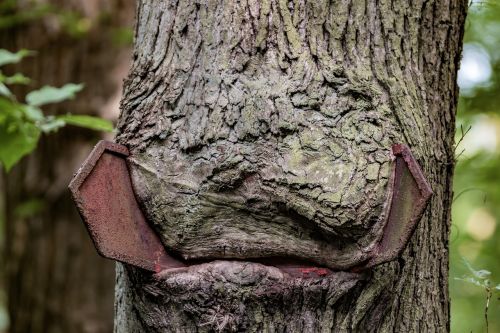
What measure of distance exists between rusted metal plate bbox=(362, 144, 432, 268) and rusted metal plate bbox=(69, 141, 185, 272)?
0.43 metres

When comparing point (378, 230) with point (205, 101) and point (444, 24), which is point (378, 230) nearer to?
point (205, 101)

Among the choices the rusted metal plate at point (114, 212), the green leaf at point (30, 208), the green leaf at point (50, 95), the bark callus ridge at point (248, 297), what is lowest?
the bark callus ridge at point (248, 297)


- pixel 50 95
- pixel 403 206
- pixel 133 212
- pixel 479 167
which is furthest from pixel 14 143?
pixel 479 167

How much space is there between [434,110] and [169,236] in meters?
0.68

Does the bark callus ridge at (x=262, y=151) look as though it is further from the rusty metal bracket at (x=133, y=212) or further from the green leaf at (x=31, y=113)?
the green leaf at (x=31, y=113)

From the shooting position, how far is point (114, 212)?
4.37 feet

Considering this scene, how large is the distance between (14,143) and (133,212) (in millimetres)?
827

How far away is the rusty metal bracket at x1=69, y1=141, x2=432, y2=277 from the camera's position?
4.09ft

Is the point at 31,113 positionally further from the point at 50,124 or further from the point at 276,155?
the point at 276,155

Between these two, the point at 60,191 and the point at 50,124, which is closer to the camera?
the point at 50,124

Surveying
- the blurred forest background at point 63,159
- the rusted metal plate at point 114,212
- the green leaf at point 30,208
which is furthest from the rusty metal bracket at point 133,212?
the green leaf at point 30,208

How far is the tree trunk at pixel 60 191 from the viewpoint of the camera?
3486 millimetres

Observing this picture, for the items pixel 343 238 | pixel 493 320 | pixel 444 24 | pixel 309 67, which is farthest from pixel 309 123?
pixel 493 320

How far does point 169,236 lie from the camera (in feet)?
4.42
